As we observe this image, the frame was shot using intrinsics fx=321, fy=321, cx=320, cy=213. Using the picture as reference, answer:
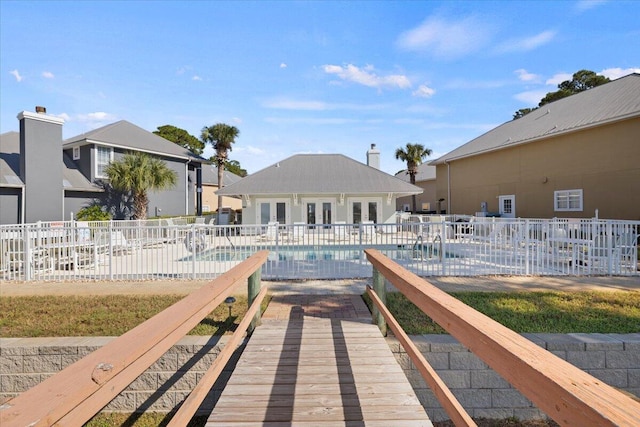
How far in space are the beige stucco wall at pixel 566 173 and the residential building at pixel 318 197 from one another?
6.09m

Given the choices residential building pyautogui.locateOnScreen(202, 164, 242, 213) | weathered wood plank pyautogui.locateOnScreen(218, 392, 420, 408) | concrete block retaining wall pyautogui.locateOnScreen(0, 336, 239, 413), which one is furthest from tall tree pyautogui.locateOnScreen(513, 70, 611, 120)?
concrete block retaining wall pyautogui.locateOnScreen(0, 336, 239, 413)

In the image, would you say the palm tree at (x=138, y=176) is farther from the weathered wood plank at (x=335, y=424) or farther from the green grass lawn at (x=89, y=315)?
the weathered wood plank at (x=335, y=424)

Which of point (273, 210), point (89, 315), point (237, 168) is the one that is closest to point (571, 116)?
point (273, 210)

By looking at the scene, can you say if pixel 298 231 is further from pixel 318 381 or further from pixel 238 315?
pixel 318 381

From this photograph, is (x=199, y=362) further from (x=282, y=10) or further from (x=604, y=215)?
(x=604, y=215)

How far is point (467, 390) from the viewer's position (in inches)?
163

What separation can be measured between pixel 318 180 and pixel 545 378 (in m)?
21.4

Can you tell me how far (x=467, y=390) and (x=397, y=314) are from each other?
148 centimetres

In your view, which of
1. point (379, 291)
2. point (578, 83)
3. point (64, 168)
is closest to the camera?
point (379, 291)

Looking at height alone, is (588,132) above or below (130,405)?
above

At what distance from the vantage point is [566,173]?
58.9 feet

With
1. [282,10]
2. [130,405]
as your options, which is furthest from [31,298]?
[282,10]

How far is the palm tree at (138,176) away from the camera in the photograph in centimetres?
1900

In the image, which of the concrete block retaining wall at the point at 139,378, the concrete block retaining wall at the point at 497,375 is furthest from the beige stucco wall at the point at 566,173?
the concrete block retaining wall at the point at 139,378
